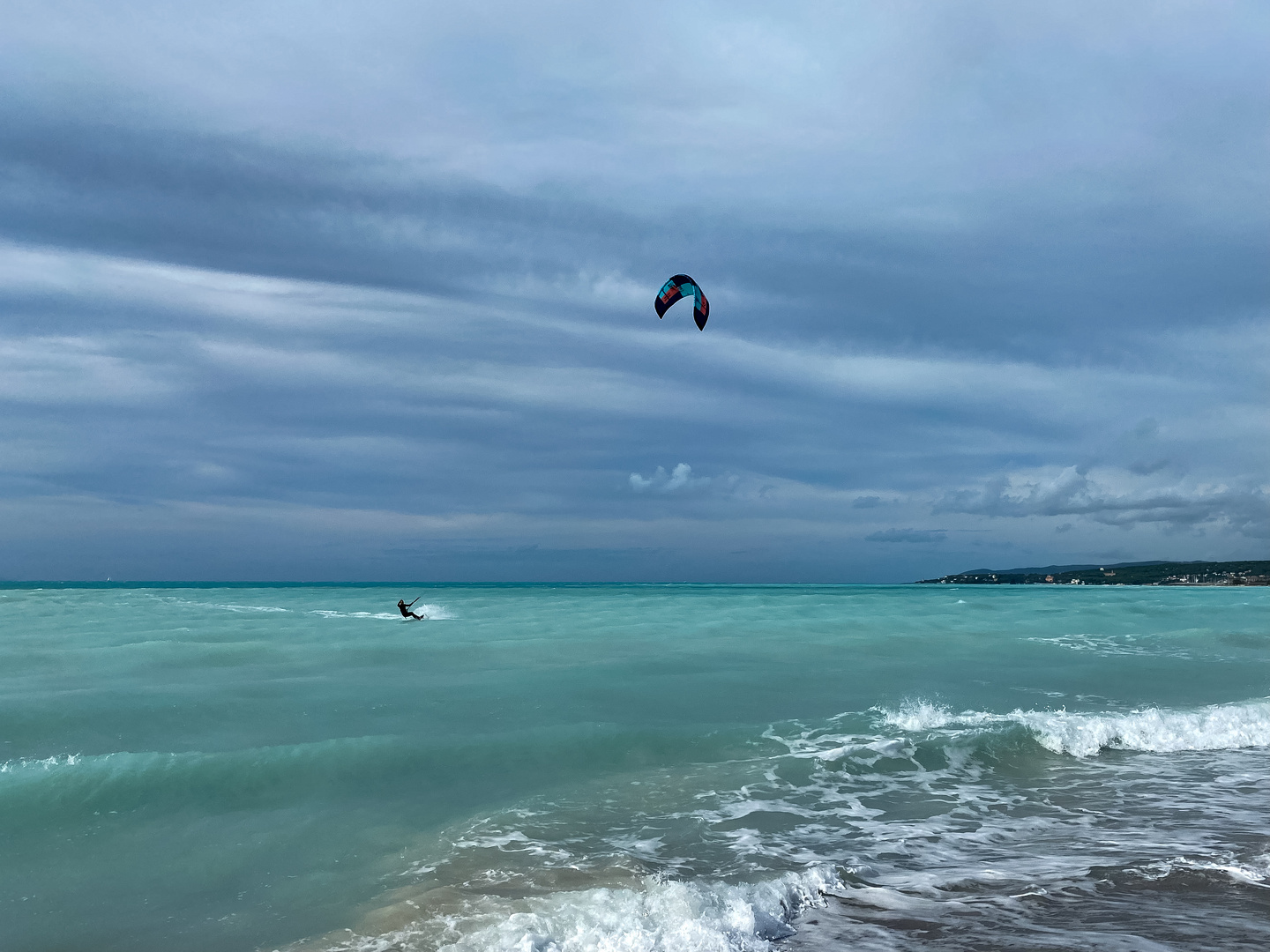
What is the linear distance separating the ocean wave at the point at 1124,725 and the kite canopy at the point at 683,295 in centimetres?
1318

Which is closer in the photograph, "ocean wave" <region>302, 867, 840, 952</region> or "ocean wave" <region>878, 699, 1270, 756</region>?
"ocean wave" <region>302, 867, 840, 952</region>

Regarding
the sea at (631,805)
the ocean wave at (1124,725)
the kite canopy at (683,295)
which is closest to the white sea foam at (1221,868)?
the sea at (631,805)

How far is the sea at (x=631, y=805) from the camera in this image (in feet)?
22.9

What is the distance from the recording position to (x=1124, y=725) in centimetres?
1452

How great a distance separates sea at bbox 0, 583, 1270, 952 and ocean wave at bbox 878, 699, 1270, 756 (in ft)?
0.27

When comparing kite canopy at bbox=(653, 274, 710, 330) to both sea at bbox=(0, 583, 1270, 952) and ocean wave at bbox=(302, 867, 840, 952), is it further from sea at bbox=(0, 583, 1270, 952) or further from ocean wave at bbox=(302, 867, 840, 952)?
ocean wave at bbox=(302, 867, 840, 952)

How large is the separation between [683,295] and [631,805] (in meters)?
20.0

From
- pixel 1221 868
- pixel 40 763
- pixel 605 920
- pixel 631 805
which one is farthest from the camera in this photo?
pixel 40 763

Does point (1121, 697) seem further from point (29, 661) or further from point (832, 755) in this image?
point (29, 661)

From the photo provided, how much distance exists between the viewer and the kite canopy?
81.3 ft

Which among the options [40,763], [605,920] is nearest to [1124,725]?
[605,920]

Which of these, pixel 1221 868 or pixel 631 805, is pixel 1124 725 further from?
pixel 631 805

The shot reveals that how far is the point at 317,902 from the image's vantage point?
7.66 m

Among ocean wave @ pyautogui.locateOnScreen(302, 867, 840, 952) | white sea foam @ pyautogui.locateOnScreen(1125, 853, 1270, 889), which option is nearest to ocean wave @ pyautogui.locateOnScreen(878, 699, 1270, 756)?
white sea foam @ pyautogui.locateOnScreen(1125, 853, 1270, 889)
